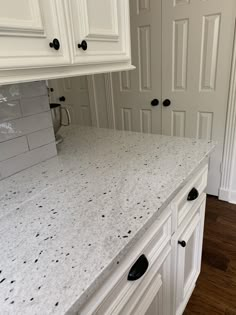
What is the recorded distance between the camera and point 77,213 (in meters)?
0.66

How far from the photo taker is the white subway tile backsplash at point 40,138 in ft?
3.23

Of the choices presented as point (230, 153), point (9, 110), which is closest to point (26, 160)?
point (9, 110)

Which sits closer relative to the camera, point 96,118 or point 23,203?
point 23,203

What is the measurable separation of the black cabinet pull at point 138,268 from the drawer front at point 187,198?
0.76ft

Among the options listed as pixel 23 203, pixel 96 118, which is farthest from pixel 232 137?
pixel 23 203

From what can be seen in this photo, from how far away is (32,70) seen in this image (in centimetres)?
62

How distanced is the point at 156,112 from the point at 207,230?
1.14 metres

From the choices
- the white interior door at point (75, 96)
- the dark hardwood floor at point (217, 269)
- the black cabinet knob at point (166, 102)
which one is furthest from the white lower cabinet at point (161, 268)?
the white interior door at point (75, 96)

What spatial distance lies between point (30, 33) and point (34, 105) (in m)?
0.41

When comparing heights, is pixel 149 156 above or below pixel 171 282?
above

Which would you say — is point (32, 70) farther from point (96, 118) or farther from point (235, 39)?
point (96, 118)

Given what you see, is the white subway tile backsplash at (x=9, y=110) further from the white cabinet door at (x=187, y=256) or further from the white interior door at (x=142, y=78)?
the white interior door at (x=142, y=78)

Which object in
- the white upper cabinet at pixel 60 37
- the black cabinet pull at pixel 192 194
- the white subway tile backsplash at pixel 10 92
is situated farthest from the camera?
the black cabinet pull at pixel 192 194

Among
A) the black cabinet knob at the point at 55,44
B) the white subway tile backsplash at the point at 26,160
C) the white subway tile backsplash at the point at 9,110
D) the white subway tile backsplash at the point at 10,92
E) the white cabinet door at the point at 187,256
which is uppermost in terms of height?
the black cabinet knob at the point at 55,44
